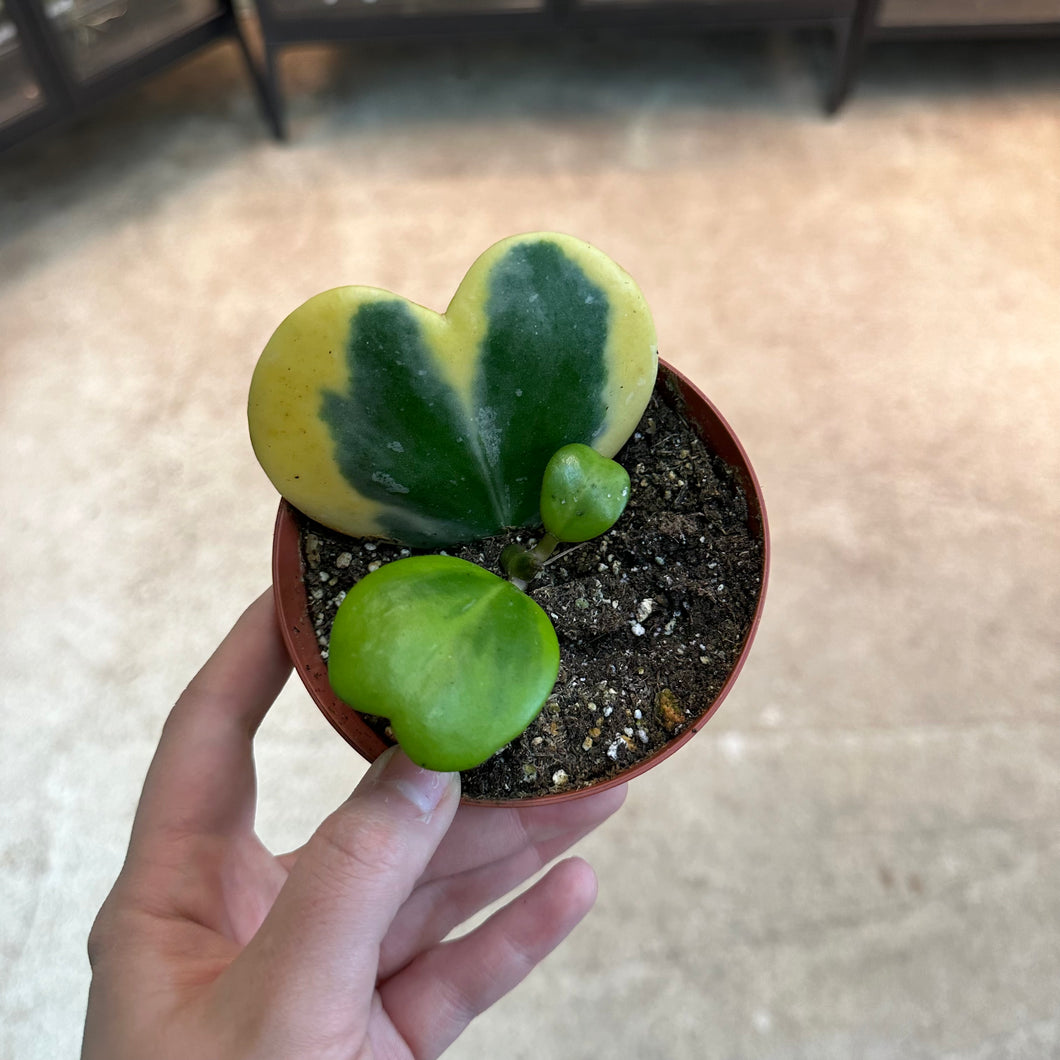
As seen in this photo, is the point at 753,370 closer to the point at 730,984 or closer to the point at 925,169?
the point at 925,169

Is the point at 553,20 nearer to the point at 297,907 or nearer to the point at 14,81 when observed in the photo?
the point at 14,81

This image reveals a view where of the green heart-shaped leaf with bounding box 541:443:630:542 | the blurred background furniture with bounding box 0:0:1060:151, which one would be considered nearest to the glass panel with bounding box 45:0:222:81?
the blurred background furniture with bounding box 0:0:1060:151

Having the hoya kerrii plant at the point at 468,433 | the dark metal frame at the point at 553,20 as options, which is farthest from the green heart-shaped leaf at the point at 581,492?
the dark metal frame at the point at 553,20

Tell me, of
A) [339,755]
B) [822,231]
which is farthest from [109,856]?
[822,231]

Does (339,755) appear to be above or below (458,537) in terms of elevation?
below

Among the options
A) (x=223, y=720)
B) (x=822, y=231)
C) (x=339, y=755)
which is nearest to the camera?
(x=223, y=720)

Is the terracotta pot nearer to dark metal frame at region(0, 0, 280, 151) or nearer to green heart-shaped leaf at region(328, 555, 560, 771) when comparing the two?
green heart-shaped leaf at region(328, 555, 560, 771)

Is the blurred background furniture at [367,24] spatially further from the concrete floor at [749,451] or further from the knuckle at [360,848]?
the knuckle at [360,848]
